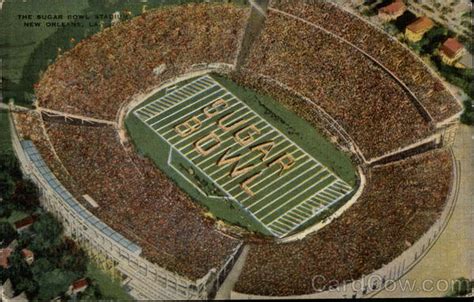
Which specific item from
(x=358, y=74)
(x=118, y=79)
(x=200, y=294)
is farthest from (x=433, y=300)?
(x=118, y=79)

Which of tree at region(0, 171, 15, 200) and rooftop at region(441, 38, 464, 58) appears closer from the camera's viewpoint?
tree at region(0, 171, 15, 200)

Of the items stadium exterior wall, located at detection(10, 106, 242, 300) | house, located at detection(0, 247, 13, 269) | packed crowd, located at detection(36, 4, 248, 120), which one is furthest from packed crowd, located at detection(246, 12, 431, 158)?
house, located at detection(0, 247, 13, 269)

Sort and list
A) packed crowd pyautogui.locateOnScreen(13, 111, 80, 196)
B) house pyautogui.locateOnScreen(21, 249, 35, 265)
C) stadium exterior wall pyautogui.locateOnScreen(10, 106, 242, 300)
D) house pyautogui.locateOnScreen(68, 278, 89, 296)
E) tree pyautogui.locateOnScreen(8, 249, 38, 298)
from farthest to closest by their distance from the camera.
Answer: packed crowd pyautogui.locateOnScreen(13, 111, 80, 196) → house pyautogui.locateOnScreen(21, 249, 35, 265) → house pyautogui.locateOnScreen(68, 278, 89, 296) → tree pyautogui.locateOnScreen(8, 249, 38, 298) → stadium exterior wall pyautogui.locateOnScreen(10, 106, 242, 300)

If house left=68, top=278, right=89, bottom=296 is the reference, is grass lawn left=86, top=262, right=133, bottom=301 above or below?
above

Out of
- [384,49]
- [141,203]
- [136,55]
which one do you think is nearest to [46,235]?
[141,203]

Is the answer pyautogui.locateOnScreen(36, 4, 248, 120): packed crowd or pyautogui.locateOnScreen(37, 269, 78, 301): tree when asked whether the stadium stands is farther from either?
pyautogui.locateOnScreen(37, 269, 78, 301): tree

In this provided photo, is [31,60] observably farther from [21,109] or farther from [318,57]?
[318,57]

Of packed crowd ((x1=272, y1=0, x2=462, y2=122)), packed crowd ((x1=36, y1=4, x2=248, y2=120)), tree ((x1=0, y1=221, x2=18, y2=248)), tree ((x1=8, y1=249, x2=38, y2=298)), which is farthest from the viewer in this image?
packed crowd ((x1=36, y1=4, x2=248, y2=120))

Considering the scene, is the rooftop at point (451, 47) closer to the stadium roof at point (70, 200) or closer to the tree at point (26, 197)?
the stadium roof at point (70, 200)
